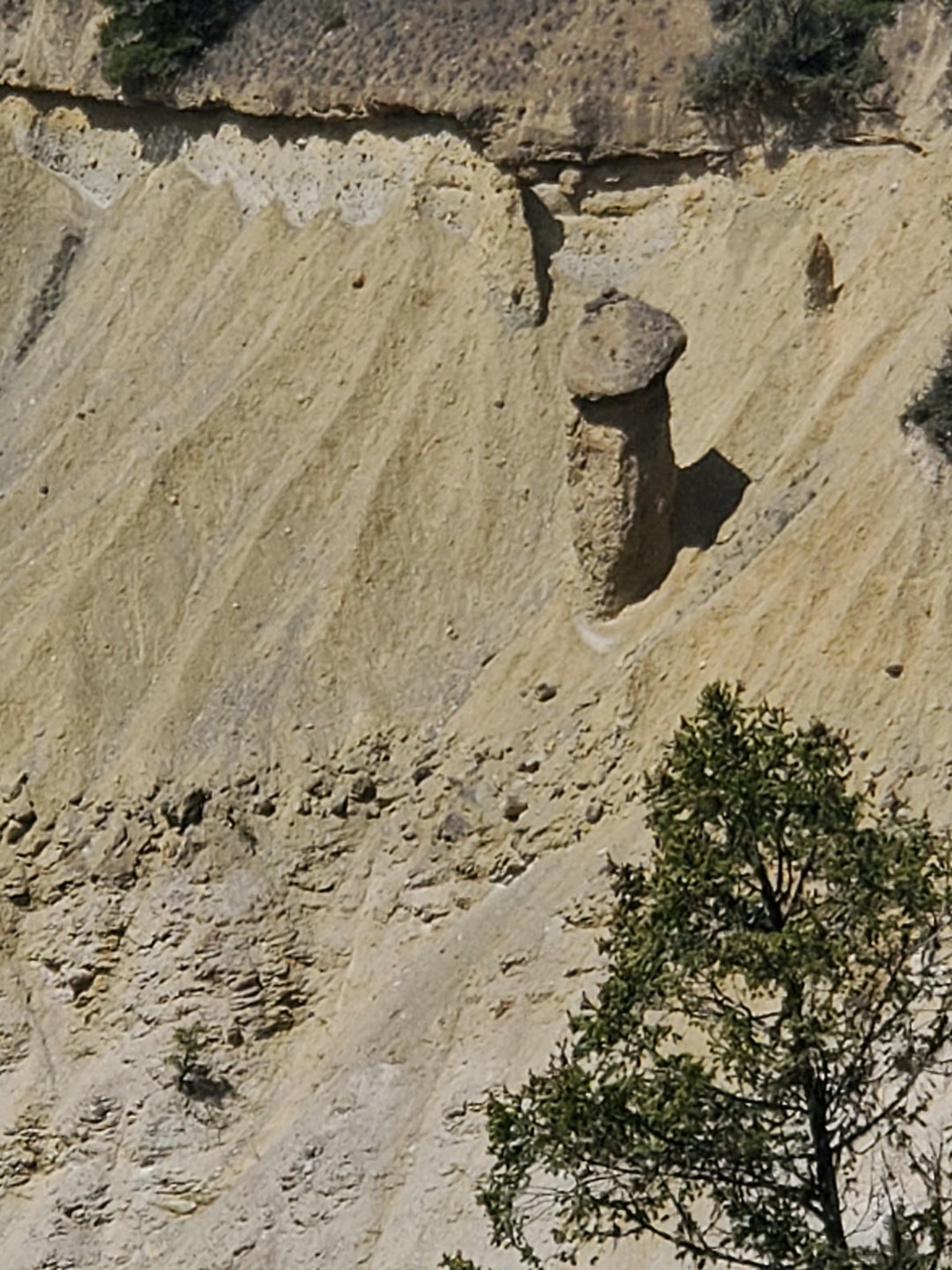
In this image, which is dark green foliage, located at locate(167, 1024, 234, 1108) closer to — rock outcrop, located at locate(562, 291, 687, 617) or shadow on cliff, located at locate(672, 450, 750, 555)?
rock outcrop, located at locate(562, 291, 687, 617)

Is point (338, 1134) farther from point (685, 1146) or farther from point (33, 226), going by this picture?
point (33, 226)

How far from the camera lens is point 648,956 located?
64.5 feet

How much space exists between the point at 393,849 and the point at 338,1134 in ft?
11.0

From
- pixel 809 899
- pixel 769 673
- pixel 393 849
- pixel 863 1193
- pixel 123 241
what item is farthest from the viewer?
pixel 123 241

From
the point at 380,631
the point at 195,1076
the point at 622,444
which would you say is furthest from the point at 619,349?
the point at 195,1076

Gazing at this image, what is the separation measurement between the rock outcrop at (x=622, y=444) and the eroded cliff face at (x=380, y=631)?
1.55 ft

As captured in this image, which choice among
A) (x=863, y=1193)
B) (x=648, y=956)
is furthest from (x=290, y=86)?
(x=648, y=956)

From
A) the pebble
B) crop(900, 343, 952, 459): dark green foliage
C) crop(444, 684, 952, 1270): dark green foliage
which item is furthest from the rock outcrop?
crop(444, 684, 952, 1270): dark green foliage

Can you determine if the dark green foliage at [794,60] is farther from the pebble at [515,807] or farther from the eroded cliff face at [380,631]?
the pebble at [515,807]

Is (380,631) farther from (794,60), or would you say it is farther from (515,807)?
(794,60)

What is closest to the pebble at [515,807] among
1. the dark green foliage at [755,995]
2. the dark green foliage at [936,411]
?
the dark green foliage at [936,411]

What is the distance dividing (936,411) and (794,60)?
6.07 meters

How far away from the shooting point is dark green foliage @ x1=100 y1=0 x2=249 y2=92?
39.3 m

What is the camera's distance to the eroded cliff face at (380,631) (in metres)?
30.0
